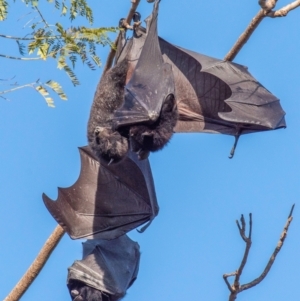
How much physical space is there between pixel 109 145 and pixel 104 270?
188cm

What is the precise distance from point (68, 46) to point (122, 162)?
3.46 m

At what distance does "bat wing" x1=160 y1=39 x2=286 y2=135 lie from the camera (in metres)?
8.01

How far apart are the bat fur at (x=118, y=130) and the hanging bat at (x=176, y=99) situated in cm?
1

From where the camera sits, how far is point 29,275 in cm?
705

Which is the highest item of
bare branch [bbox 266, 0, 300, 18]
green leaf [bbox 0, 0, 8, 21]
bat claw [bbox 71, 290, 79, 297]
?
bare branch [bbox 266, 0, 300, 18]

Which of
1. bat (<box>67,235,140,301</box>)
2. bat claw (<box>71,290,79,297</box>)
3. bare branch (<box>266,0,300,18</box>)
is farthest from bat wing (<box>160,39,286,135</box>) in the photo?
bat claw (<box>71,290,79,297</box>)

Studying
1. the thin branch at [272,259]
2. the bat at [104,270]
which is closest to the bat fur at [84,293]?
the bat at [104,270]

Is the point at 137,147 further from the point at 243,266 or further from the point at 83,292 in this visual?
the point at 243,266

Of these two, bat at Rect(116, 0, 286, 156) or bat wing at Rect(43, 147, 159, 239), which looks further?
bat wing at Rect(43, 147, 159, 239)

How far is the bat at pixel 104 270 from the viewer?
8773 mm

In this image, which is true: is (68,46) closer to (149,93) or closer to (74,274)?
(149,93)

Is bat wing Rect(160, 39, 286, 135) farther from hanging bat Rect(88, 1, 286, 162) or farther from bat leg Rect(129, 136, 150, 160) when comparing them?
bat leg Rect(129, 136, 150, 160)

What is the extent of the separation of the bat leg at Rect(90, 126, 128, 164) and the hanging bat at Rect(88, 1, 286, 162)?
0.5 inches

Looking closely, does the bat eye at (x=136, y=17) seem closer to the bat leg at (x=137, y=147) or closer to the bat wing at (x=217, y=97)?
the bat wing at (x=217, y=97)
